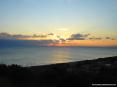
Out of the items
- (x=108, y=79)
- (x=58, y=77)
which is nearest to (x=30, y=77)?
(x=58, y=77)

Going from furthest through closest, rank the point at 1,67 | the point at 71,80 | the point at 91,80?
the point at 1,67 < the point at 91,80 < the point at 71,80

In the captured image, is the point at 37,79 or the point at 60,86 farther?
the point at 37,79

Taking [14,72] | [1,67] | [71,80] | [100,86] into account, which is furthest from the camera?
[1,67]

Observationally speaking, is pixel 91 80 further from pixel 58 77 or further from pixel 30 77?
pixel 30 77

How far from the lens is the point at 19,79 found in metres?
8.87

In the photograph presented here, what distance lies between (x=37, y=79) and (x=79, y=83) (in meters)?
1.79

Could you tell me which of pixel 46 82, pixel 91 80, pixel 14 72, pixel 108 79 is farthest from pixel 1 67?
pixel 108 79

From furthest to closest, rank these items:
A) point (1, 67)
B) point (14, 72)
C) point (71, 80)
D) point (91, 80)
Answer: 1. point (1, 67)
2. point (14, 72)
3. point (91, 80)
4. point (71, 80)

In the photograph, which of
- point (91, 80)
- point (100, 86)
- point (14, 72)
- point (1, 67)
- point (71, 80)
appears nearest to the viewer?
point (100, 86)

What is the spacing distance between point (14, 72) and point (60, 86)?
250 centimetres

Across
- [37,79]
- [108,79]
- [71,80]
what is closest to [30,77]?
[37,79]

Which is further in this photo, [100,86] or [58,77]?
[58,77]

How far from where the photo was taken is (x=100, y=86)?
7820 millimetres

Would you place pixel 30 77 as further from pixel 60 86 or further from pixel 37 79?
pixel 60 86
